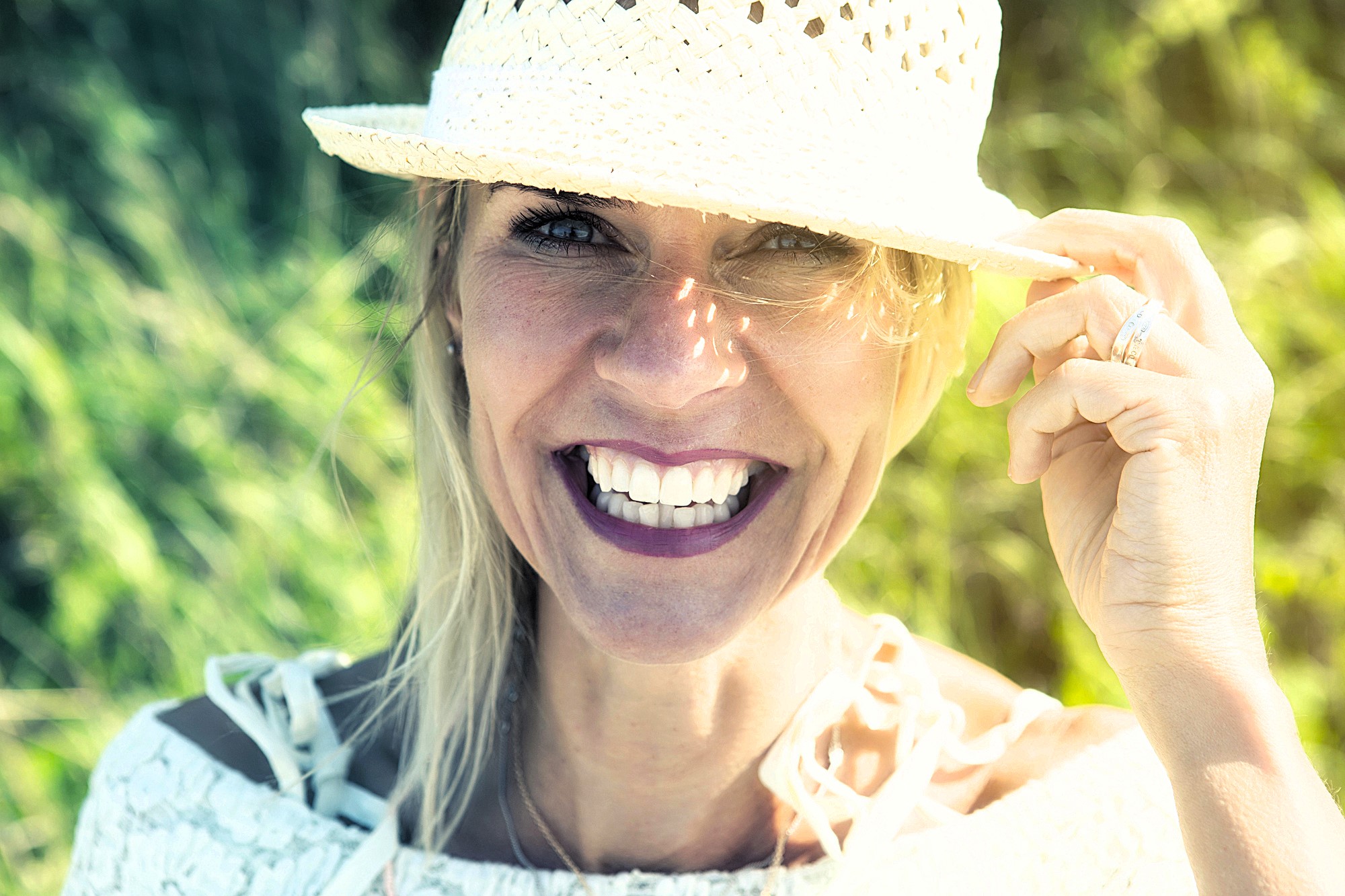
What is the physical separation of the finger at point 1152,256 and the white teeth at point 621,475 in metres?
0.61

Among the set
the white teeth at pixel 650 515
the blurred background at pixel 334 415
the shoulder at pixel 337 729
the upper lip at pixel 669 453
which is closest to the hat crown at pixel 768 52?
the upper lip at pixel 669 453

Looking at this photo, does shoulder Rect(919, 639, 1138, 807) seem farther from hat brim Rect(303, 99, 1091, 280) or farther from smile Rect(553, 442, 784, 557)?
hat brim Rect(303, 99, 1091, 280)

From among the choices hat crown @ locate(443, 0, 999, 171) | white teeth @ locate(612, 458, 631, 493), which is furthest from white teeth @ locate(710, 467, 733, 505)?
hat crown @ locate(443, 0, 999, 171)

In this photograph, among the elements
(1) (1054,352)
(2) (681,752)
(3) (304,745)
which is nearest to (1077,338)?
(1) (1054,352)

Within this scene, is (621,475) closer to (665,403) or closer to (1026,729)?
(665,403)

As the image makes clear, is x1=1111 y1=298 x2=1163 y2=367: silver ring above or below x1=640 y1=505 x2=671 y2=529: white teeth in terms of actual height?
above

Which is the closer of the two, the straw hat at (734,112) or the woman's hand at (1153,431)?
the straw hat at (734,112)

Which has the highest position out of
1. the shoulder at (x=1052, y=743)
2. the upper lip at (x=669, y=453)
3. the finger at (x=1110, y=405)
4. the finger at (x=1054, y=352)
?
the finger at (x=1054, y=352)

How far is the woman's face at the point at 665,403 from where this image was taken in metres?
1.48

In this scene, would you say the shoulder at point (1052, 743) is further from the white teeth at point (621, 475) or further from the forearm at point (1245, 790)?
the white teeth at point (621, 475)

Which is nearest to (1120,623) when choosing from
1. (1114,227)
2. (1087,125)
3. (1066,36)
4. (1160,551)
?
(1160,551)

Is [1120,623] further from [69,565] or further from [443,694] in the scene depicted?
[69,565]

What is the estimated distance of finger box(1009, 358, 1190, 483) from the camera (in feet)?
4.71

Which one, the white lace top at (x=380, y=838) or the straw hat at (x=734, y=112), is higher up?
the straw hat at (x=734, y=112)
